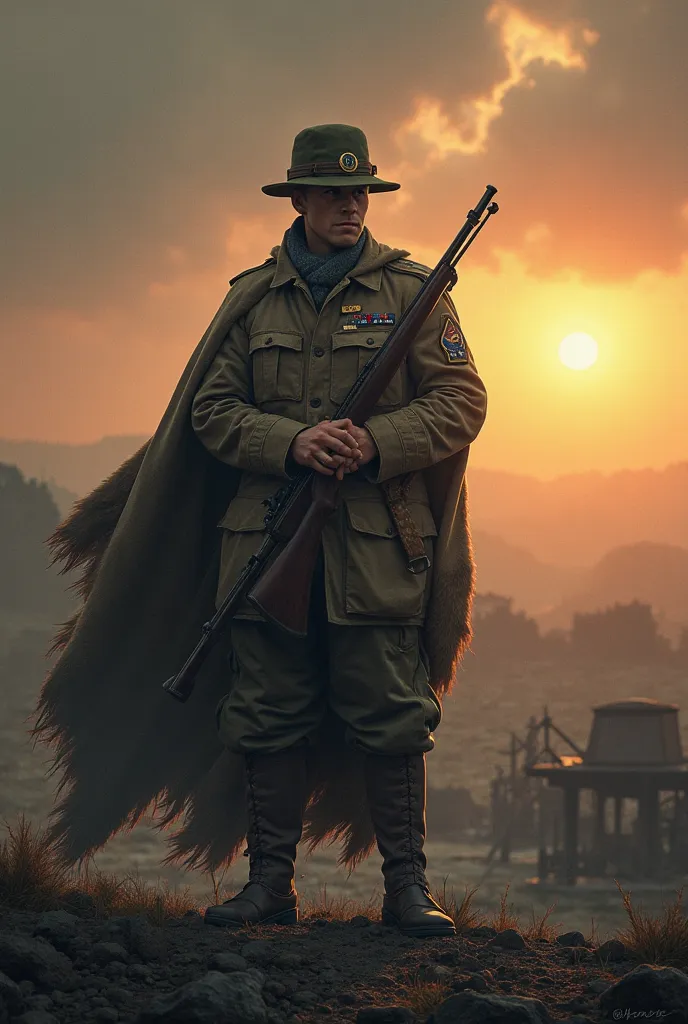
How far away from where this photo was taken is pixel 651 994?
10.7 ft

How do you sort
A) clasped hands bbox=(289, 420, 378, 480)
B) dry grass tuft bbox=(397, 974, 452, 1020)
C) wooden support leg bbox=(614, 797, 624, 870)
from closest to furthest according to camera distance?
1. dry grass tuft bbox=(397, 974, 452, 1020)
2. clasped hands bbox=(289, 420, 378, 480)
3. wooden support leg bbox=(614, 797, 624, 870)

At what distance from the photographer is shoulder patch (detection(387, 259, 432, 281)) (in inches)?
179

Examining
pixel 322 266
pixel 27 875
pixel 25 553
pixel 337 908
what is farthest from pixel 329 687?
pixel 25 553

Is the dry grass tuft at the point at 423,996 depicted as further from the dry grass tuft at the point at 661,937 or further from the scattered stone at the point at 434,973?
the dry grass tuft at the point at 661,937

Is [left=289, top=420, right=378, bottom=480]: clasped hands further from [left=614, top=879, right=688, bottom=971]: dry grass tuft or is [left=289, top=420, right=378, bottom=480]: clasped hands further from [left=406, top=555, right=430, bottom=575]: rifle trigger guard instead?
[left=614, top=879, right=688, bottom=971]: dry grass tuft

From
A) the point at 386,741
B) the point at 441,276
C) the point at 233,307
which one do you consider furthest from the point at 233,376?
the point at 386,741

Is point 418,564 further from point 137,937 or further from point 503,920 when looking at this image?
point 137,937

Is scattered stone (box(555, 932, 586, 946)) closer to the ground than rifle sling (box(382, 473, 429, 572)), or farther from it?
closer to the ground

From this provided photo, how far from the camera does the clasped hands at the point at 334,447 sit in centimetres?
410

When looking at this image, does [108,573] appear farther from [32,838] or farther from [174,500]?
[32,838]

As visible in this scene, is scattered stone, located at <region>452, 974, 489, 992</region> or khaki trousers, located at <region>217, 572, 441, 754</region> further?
khaki trousers, located at <region>217, 572, 441, 754</region>

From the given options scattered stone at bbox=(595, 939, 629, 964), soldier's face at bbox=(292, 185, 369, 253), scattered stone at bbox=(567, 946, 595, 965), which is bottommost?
scattered stone at bbox=(567, 946, 595, 965)

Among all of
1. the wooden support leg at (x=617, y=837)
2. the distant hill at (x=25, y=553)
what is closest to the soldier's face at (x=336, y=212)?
the wooden support leg at (x=617, y=837)

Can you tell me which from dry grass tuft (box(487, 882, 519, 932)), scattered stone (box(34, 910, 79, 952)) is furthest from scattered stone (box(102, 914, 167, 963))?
dry grass tuft (box(487, 882, 519, 932))
